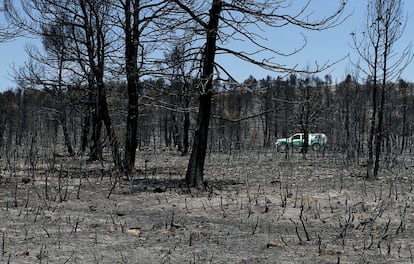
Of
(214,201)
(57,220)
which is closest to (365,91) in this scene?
(214,201)

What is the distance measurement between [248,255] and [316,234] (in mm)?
1432

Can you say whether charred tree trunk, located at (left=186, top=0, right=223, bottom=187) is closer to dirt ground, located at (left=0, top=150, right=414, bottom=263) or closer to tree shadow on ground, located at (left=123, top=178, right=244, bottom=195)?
tree shadow on ground, located at (left=123, top=178, right=244, bottom=195)

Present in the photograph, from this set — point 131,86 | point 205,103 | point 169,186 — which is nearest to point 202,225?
point 205,103

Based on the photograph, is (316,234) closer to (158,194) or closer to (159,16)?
(158,194)

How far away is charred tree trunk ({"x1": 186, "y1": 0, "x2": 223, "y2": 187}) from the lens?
942 cm

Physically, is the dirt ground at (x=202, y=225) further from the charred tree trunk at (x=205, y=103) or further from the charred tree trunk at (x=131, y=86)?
the charred tree trunk at (x=131, y=86)

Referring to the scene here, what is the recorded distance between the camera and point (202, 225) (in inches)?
254

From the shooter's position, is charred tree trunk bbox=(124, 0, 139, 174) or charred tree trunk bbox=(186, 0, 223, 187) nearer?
charred tree trunk bbox=(186, 0, 223, 187)

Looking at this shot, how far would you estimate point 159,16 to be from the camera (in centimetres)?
1102

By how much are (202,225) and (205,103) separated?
3.66m

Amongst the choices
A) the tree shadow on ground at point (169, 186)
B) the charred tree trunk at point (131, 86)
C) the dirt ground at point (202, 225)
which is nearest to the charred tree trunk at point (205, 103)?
the tree shadow on ground at point (169, 186)

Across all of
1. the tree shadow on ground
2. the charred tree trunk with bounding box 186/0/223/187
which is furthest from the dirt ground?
the charred tree trunk with bounding box 186/0/223/187

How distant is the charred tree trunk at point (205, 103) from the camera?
9.42 metres

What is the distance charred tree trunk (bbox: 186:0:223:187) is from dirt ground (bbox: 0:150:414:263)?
439 mm
